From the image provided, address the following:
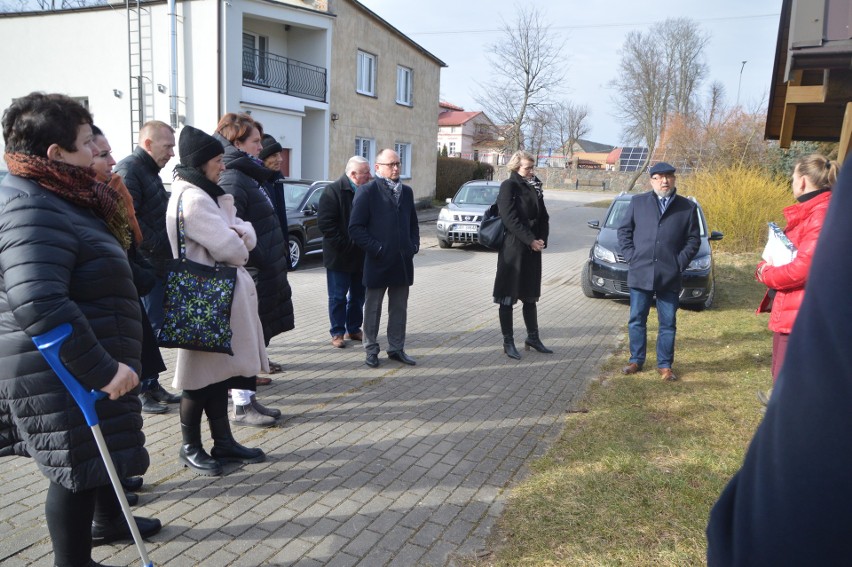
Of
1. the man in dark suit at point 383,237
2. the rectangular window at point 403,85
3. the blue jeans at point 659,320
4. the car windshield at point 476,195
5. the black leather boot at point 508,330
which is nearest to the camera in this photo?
the man in dark suit at point 383,237

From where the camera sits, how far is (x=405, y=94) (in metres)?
26.8

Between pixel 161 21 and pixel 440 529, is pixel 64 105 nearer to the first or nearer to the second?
pixel 440 529

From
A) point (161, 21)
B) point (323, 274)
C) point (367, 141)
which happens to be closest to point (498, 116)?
point (367, 141)

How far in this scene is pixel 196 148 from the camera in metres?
3.72

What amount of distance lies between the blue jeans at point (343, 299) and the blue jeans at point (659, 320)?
2.94 m

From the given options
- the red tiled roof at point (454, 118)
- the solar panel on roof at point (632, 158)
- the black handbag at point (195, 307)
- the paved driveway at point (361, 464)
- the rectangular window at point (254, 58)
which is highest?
the red tiled roof at point (454, 118)

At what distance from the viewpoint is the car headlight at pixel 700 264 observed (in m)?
9.27

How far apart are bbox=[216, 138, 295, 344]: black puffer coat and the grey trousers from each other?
1539 mm

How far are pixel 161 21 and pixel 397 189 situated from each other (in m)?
15.3

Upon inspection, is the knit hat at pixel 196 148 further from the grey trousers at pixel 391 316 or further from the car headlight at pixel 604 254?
the car headlight at pixel 604 254

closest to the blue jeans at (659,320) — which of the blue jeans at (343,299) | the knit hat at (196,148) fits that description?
the blue jeans at (343,299)

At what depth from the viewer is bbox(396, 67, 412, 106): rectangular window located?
25.9m

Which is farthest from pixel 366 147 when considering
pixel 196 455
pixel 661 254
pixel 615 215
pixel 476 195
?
pixel 196 455

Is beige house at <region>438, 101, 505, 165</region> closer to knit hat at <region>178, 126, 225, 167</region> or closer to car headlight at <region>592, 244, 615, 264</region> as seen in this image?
car headlight at <region>592, 244, 615, 264</region>
